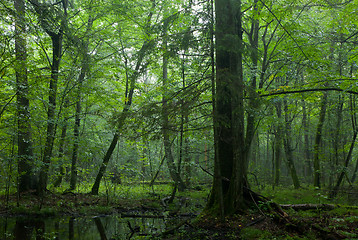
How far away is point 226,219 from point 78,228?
4159mm

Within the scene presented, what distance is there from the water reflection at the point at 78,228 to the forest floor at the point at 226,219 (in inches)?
21.7

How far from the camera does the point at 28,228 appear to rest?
6922mm

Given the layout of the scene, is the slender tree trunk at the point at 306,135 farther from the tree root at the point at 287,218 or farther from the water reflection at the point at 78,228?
the water reflection at the point at 78,228

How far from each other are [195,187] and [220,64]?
422 inches

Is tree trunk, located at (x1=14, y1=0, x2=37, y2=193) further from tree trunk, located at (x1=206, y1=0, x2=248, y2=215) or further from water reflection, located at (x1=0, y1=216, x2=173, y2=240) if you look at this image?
tree trunk, located at (x1=206, y1=0, x2=248, y2=215)

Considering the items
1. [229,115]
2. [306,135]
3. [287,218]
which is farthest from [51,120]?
[306,135]

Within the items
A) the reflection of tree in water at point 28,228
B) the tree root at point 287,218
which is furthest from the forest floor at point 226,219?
the reflection of tree in water at point 28,228

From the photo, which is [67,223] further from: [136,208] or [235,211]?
[235,211]

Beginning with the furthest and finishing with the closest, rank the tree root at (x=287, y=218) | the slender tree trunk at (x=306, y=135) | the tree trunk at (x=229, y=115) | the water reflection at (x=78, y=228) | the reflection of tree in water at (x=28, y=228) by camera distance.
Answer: the slender tree trunk at (x=306, y=135) < the water reflection at (x=78, y=228) < the reflection of tree in water at (x=28, y=228) < the tree trunk at (x=229, y=115) < the tree root at (x=287, y=218)

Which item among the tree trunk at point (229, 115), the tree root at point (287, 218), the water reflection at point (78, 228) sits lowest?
the water reflection at point (78, 228)

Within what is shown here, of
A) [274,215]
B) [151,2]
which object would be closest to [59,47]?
[151,2]

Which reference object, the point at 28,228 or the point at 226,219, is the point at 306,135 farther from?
the point at 28,228

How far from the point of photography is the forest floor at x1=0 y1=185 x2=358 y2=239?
16.8ft

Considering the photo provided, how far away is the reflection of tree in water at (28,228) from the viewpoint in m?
6.18
